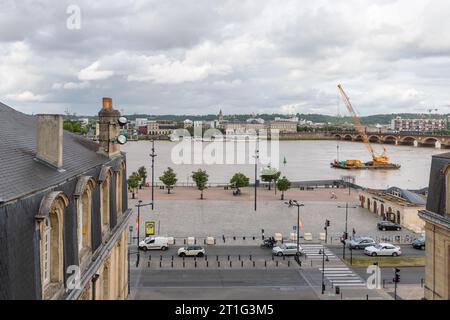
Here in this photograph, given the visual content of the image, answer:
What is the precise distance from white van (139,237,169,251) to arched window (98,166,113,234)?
14693 mm

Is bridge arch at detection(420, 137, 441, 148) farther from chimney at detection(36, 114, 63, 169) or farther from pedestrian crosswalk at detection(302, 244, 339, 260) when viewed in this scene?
chimney at detection(36, 114, 63, 169)

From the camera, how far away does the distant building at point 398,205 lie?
36844 mm

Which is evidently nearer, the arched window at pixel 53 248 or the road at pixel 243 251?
the arched window at pixel 53 248

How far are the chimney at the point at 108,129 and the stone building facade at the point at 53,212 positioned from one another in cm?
5

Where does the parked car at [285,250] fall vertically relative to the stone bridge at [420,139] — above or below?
below

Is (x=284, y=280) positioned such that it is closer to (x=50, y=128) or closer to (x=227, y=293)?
(x=227, y=293)

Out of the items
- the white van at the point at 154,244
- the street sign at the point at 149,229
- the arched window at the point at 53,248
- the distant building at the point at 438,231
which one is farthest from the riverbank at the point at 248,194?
the arched window at the point at 53,248

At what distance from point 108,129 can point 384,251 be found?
62.6 ft

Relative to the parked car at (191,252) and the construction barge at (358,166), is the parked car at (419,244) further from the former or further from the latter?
the construction barge at (358,166)

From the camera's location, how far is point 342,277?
23688 millimetres

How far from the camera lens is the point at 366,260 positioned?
87.6 feet

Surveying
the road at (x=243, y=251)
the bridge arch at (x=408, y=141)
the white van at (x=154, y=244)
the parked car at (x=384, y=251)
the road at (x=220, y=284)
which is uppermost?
the bridge arch at (x=408, y=141)

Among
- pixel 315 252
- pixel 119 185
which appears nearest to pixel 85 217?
pixel 119 185
